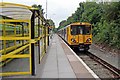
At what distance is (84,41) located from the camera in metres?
26.6

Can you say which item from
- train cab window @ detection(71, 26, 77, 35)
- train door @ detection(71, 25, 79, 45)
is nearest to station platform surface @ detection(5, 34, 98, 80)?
train door @ detection(71, 25, 79, 45)

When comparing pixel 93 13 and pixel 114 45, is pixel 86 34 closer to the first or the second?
pixel 114 45

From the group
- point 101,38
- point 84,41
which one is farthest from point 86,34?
point 101,38

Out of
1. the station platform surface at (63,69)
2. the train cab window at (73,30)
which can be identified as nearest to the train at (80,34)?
the train cab window at (73,30)

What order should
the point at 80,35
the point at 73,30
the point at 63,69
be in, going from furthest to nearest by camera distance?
the point at 73,30 → the point at 80,35 → the point at 63,69

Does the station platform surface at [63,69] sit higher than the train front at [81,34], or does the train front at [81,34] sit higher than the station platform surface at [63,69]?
the train front at [81,34]

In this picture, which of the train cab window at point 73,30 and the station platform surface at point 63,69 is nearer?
the station platform surface at point 63,69

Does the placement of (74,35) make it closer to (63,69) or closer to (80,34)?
(80,34)

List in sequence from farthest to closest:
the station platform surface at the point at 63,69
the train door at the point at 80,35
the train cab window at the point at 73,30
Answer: the train cab window at the point at 73,30, the train door at the point at 80,35, the station platform surface at the point at 63,69

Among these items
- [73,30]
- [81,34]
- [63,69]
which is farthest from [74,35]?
[63,69]

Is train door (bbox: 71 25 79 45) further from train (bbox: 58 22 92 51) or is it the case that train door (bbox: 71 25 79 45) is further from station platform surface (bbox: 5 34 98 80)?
station platform surface (bbox: 5 34 98 80)

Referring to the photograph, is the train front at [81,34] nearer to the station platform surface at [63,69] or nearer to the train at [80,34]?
the train at [80,34]

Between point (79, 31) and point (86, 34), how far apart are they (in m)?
0.75

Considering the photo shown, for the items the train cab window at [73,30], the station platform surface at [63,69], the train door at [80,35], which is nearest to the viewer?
the station platform surface at [63,69]
